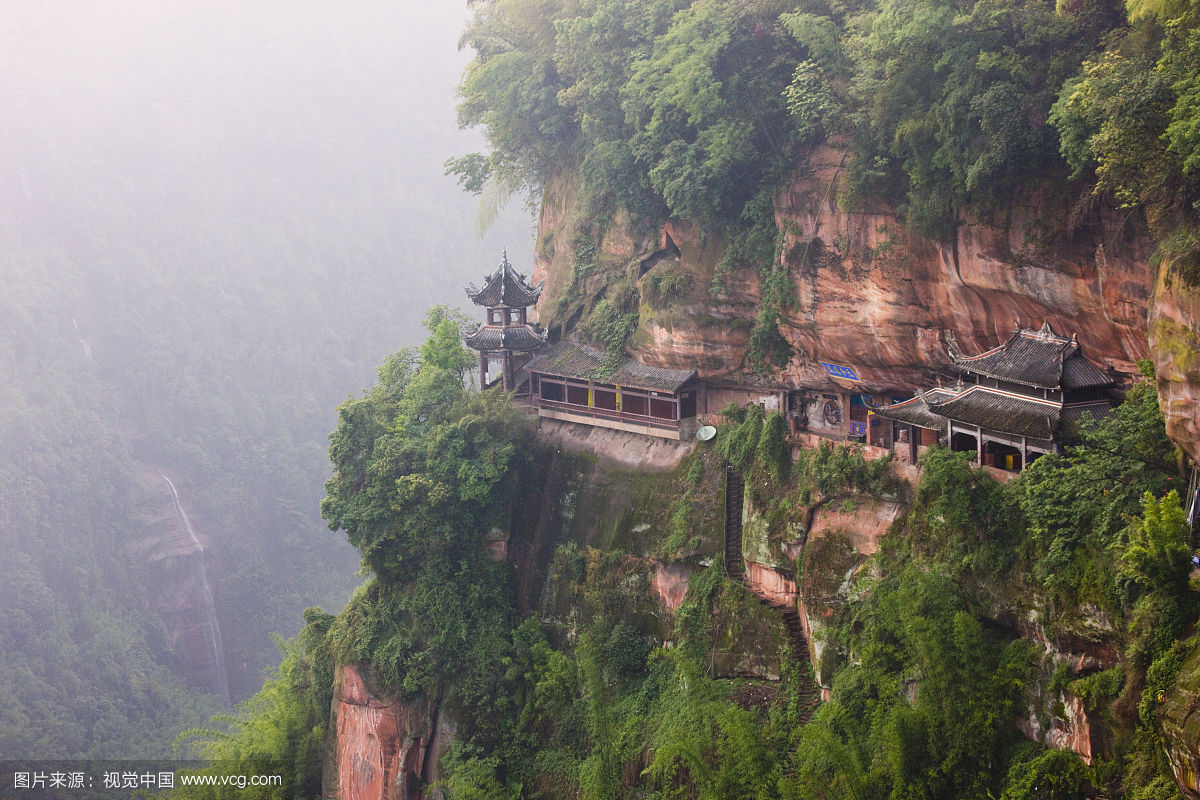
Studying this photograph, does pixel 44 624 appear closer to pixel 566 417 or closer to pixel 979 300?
pixel 566 417

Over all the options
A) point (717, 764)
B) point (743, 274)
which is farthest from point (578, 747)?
point (743, 274)

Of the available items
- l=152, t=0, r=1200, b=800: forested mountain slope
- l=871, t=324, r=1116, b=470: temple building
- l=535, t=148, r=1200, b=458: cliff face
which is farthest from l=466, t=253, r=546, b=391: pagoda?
l=871, t=324, r=1116, b=470: temple building

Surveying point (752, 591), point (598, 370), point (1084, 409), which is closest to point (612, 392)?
point (598, 370)

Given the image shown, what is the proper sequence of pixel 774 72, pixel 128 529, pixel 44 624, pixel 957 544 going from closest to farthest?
pixel 957 544, pixel 774 72, pixel 44 624, pixel 128 529

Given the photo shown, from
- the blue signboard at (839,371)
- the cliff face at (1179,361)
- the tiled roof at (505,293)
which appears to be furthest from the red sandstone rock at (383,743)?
the cliff face at (1179,361)

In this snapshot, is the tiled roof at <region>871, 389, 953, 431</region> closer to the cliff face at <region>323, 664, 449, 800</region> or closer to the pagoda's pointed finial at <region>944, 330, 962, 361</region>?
the pagoda's pointed finial at <region>944, 330, 962, 361</region>

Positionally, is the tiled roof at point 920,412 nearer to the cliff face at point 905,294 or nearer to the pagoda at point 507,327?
the cliff face at point 905,294
